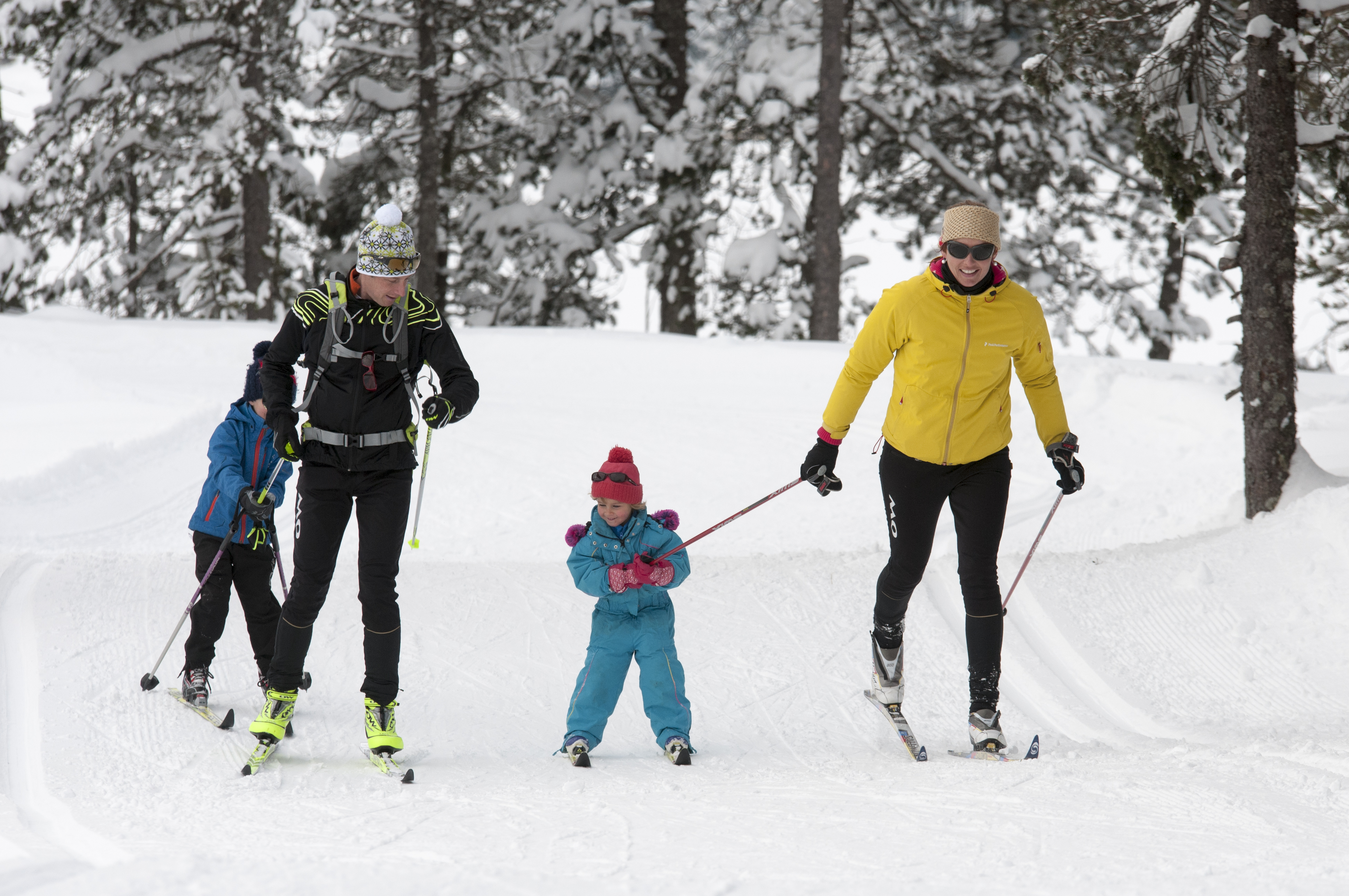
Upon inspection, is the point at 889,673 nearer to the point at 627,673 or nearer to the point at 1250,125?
the point at 627,673

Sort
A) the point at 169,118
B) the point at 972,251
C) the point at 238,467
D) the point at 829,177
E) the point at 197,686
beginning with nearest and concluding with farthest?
the point at 972,251 < the point at 238,467 < the point at 197,686 < the point at 829,177 < the point at 169,118

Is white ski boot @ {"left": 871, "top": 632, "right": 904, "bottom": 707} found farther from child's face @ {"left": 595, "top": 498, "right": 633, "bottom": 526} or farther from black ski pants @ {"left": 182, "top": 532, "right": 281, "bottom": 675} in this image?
black ski pants @ {"left": 182, "top": 532, "right": 281, "bottom": 675}

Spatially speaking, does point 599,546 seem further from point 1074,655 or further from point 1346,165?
point 1346,165

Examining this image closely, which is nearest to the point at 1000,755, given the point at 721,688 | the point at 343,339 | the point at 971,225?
the point at 721,688

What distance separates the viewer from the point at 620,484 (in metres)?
4.31

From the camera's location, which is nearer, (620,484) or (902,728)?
(620,484)

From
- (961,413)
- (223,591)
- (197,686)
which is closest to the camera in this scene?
(961,413)

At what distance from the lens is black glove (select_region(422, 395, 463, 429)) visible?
383cm

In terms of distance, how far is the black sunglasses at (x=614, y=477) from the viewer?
4.30 m

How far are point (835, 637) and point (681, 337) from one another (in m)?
8.83

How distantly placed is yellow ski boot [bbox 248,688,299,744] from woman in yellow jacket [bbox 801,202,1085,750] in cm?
197

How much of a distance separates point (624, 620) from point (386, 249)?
1600 millimetres

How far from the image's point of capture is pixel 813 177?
17.3 metres

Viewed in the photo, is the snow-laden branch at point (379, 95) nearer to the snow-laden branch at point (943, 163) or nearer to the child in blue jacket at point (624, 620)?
the snow-laden branch at point (943, 163)
